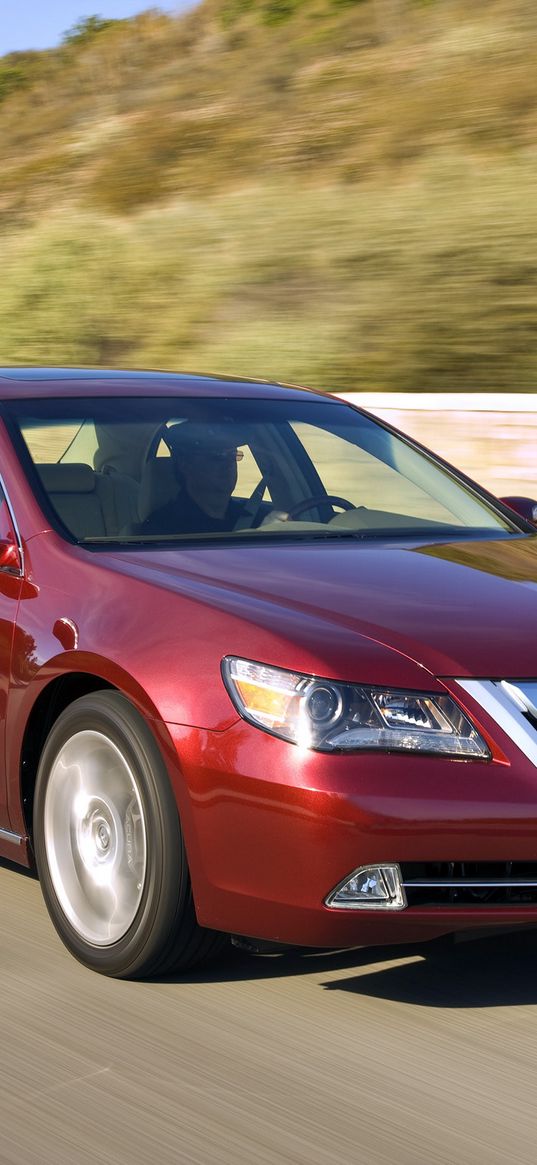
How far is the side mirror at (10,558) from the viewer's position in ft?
14.7

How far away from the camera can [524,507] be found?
5.71 meters

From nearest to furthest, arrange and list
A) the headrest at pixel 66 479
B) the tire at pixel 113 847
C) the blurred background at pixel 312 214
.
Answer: the tire at pixel 113 847 → the headrest at pixel 66 479 → the blurred background at pixel 312 214

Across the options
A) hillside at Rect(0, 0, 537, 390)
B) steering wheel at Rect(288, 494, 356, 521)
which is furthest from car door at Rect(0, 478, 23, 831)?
hillside at Rect(0, 0, 537, 390)

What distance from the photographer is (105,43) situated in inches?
1503

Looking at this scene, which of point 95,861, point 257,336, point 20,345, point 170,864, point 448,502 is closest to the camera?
point 170,864

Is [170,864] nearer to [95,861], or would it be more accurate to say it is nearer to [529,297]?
[95,861]

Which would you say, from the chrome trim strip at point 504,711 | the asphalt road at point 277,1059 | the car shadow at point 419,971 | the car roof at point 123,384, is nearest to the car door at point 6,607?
the asphalt road at point 277,1059

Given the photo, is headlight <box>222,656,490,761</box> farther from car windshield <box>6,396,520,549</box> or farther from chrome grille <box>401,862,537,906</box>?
car windshield <box>6,396,520,549</box>

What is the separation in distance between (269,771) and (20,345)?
13808mm

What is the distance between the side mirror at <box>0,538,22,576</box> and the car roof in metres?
0.60

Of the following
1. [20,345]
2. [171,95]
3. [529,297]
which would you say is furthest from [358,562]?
[171,95]

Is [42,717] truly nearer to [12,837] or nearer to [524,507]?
[12,837]

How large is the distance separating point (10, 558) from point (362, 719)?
134 cm

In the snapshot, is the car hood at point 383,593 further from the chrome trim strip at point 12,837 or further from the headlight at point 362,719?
the chrome trim strip at point 12,837
